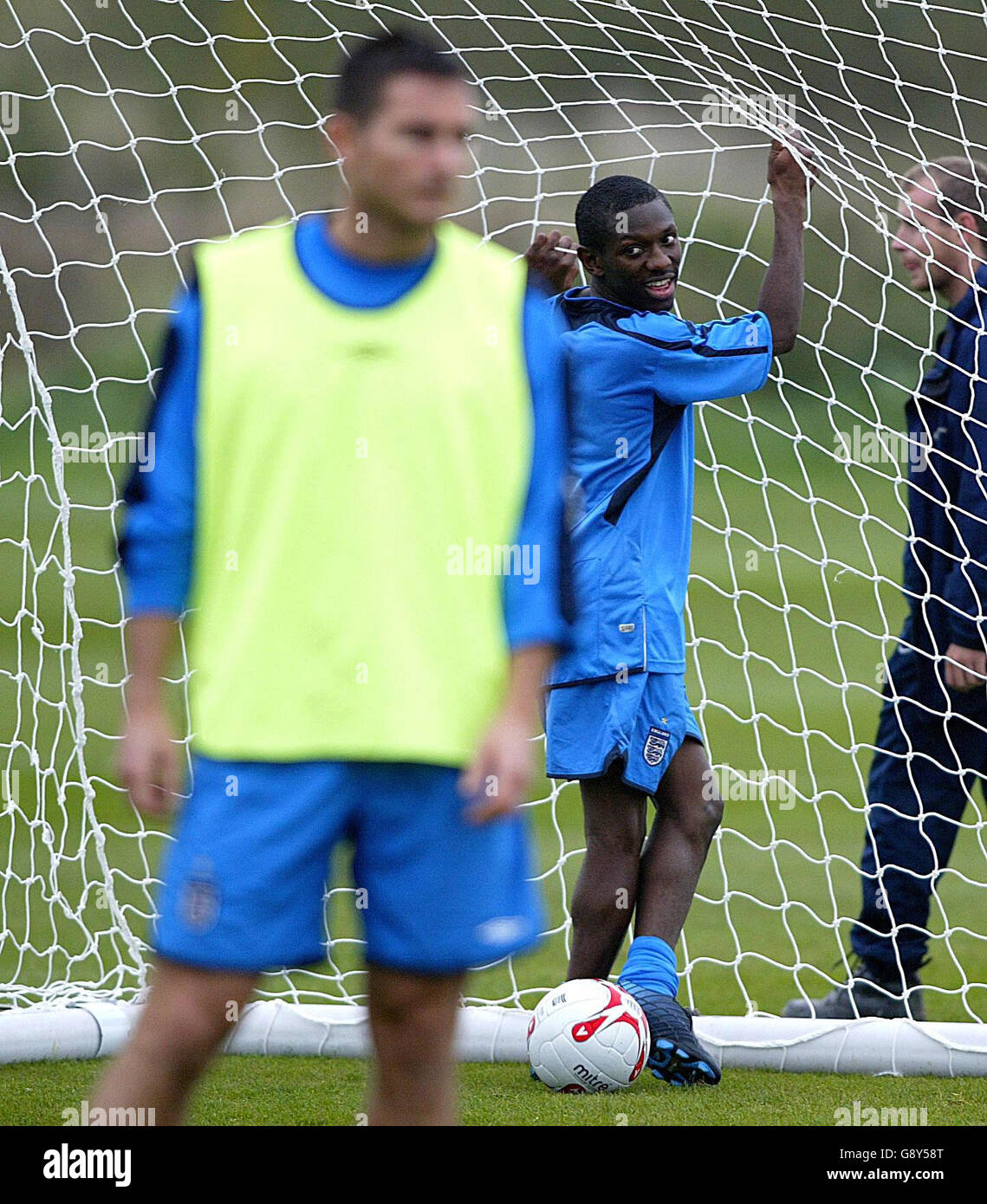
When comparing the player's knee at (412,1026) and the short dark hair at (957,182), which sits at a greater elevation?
the player's knee at (412,1026)

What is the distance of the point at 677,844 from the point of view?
3.25 metres

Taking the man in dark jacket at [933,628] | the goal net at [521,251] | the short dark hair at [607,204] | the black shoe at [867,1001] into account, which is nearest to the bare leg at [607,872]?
the goal net at [521,251]

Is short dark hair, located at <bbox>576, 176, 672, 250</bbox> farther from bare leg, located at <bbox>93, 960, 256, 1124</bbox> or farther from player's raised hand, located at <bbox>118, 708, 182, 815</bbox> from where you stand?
bare leg, located at <bbox>93, 960, 256, 1124</bbox>

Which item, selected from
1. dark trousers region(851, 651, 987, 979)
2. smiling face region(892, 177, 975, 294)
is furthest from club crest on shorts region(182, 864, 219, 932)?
smiling face region(892, 177, 975, 294)

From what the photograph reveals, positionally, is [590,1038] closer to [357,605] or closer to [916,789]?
[916,789]

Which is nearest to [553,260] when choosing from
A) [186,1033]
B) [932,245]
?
[932,245]

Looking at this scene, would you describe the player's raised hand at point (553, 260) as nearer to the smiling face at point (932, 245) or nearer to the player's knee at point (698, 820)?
the smiling face at point (932, 245)

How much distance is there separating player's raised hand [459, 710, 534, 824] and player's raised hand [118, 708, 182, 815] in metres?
0.31

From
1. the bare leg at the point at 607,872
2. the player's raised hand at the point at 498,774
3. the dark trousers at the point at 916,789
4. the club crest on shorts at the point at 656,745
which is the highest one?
the player's raised hand at the point at 498,774

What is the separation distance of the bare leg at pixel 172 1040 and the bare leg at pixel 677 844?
5.11 ft

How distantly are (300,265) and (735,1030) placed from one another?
2.07 metres

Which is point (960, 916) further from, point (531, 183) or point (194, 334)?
point (531, 183)

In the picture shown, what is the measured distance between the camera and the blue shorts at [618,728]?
3.13 metres

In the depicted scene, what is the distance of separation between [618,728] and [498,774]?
1.40m
